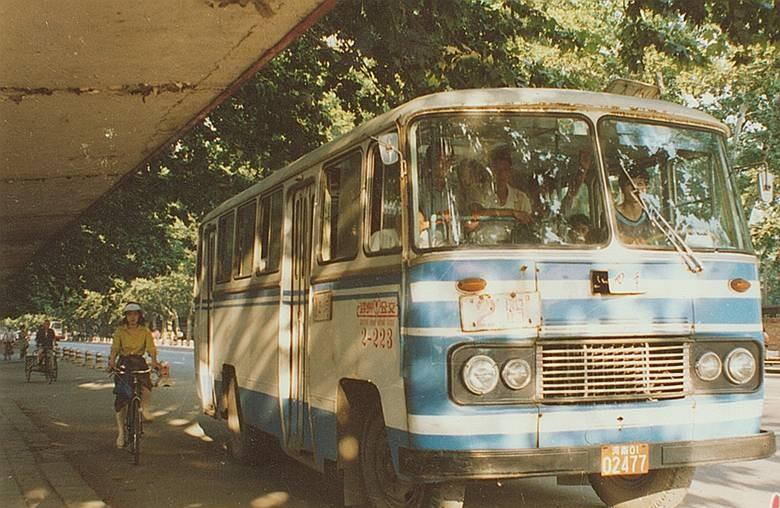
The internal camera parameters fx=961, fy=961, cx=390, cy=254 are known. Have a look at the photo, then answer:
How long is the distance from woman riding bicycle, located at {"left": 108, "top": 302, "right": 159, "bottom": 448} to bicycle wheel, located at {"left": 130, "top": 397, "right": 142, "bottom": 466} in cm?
15

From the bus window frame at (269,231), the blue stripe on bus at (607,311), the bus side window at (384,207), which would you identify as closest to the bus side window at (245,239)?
the bus window frame at (269,231)

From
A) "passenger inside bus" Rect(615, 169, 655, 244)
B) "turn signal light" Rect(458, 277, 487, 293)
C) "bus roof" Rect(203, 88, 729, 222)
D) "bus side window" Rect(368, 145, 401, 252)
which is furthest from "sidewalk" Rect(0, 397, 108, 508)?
"passenger inside bus" Rect(615, 169, 655, 244)

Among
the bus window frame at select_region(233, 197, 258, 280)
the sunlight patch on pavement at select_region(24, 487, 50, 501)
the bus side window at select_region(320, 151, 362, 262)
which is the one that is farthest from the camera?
the bus window frame at select_region(233, 197, 258, 280)

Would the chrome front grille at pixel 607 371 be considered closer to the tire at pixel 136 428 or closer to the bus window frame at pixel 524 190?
the bus window frame at pixel 524 190

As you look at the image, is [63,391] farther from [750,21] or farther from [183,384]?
[750,21]

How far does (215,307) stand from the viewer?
1231 cm

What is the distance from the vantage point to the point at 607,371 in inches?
235

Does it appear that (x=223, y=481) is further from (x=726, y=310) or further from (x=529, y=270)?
(x=726, y=310)

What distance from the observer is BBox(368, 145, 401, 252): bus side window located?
6.47m

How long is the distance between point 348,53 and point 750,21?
442 cm

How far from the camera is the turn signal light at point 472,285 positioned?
589cm

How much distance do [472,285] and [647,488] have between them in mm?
2440

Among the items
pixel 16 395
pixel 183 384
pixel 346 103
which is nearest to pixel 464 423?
pixel 346 103

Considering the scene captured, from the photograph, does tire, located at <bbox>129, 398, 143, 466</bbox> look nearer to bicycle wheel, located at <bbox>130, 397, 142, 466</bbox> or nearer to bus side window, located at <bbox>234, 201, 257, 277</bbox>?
bicycle wheel, located at <bbox>130, 397, 142, 466</bbox>
